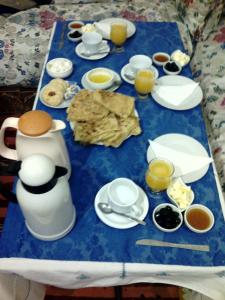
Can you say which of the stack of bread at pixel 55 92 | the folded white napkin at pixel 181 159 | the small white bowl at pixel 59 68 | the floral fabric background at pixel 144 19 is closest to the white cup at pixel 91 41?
the small white bowl at pixel 59 68

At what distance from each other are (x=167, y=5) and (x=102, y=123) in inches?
70.4

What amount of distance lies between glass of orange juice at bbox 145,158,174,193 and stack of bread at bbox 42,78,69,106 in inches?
21.7

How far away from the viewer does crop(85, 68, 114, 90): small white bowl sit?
1448 mm

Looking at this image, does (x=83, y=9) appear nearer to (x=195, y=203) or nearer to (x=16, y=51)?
(x=16, y=51)

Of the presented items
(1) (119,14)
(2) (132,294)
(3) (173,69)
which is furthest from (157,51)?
(2) (132,294)

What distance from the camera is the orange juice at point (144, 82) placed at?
1390mm

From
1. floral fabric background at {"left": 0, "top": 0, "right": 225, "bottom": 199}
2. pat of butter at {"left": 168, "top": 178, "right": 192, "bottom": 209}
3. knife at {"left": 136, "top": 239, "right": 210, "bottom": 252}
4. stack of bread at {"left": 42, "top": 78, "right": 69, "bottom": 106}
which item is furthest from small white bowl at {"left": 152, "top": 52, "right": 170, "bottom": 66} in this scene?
knife at {"left": 136, "top": 239, "right": 210, "bottom": 252}

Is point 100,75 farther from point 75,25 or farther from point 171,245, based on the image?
point 171,245

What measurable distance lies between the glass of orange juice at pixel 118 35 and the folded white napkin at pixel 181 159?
0.76 metres

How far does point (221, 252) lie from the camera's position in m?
0.98

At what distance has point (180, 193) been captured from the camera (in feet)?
3.58

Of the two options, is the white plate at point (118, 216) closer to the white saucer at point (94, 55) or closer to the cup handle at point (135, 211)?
the cup handle at point (135, 211)

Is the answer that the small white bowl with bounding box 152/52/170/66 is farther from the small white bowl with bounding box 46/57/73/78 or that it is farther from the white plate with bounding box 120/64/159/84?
the small white bowl with bounding box 46/57/73/78

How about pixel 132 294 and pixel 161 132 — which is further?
pixel 132 294
